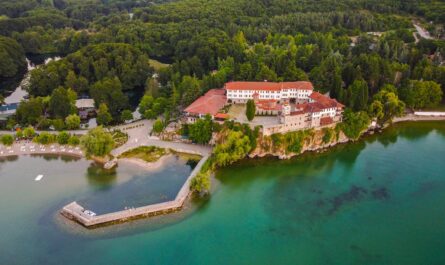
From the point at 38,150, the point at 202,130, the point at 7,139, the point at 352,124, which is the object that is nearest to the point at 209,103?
the point at 202,130

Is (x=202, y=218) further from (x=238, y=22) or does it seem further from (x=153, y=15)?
(x=153, y=15)

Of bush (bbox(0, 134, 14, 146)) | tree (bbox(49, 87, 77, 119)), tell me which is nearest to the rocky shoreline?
tree (bbox(49, 87, 77, 119))

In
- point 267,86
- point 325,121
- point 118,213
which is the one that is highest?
point 267,86

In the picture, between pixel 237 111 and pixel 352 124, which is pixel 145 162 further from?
pixel 352 124

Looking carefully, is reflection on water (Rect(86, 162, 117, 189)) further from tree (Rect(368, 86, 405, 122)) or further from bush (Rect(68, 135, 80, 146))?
tree (Rect(368, 86, 405, 122))

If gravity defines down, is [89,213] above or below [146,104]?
below

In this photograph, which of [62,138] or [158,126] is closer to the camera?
[62,138]
